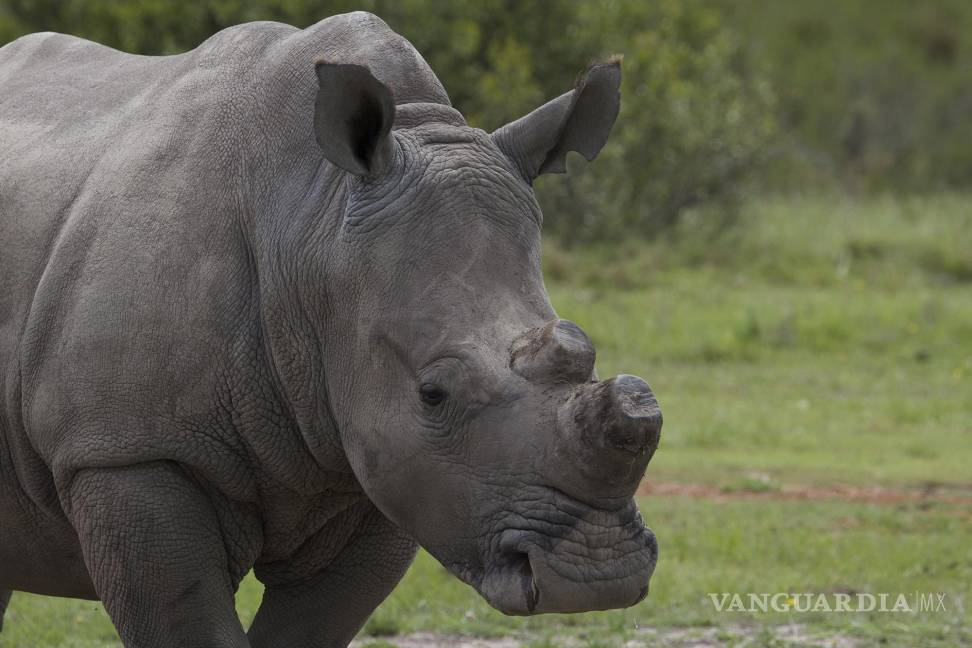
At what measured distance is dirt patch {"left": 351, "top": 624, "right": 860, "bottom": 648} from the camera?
669 centimetres

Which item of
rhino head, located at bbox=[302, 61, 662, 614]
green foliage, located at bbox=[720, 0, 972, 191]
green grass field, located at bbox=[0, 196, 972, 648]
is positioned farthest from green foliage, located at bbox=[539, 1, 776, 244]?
rhino head, located at bbox=[302, 61, 662, 614]

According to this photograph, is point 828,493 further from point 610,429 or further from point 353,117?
point 610,429

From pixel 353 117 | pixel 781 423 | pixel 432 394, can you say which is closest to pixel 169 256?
pixel 353 117

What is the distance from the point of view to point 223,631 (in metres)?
4.42

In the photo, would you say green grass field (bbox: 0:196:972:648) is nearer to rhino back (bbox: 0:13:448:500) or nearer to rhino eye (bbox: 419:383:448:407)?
rhino back (bbox: 0:13:448:500)

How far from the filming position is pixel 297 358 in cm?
432

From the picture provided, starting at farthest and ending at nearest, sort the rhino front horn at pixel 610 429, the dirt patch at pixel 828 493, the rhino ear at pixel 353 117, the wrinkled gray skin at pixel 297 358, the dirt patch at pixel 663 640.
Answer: the dirt patch at pixel 828 493
the dirt patch at pixel 663 640
the rhino ear at pixel 353 117
the wrinkled gray skin at pixel 297 358
the rhino front horn at pixel 610 429

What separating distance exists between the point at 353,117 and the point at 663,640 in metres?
3.33

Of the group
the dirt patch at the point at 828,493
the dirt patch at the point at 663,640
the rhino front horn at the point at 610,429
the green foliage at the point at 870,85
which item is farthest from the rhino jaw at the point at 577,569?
the green foliage at the point at 870,85

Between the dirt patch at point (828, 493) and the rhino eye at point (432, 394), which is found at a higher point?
the rhino eye at point (432, 394)

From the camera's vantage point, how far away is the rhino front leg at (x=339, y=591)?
486 centimetres
